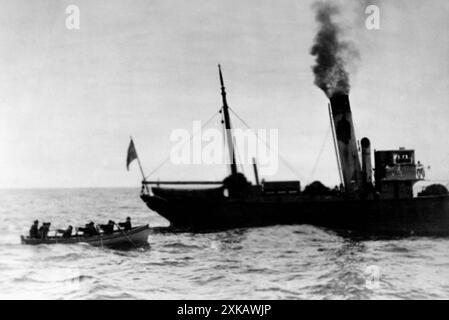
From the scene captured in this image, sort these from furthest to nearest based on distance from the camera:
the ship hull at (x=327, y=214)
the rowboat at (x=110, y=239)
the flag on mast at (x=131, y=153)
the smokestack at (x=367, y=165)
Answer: the smokestack at (x=367, y=165), the ship hull at (x=327, y=214), the flag on mast at (x=131, y=153), the rowboat at (x=110, y=239)

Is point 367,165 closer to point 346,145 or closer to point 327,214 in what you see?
point 346,145

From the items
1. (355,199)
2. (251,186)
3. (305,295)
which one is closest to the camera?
(305,295)

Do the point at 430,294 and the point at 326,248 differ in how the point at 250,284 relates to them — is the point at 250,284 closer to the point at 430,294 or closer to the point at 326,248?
the point at 430,294

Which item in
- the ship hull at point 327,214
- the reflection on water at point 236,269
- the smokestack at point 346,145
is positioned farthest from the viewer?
the smokestack at point 346,145

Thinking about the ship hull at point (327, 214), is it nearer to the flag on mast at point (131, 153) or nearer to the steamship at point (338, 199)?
the steamship at point (338, 199)

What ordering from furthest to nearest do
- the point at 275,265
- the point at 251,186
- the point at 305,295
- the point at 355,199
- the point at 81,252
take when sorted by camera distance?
the point at 251,186
the point at 355,199
the point at 81,252
the point at 275,265
the point at 305,295

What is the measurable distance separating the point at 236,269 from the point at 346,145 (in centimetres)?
1723

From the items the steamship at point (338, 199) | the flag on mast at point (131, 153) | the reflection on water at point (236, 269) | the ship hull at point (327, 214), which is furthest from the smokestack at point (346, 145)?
the flag on mast at point (131, 153)

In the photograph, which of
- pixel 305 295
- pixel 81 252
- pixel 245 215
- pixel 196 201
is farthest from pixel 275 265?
pixel 196 201

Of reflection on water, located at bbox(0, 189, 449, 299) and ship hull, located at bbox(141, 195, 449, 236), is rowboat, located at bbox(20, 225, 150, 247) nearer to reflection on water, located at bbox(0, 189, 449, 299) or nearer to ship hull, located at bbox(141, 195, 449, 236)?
reflection on water, located at bbox(0, 189, 449, 299)

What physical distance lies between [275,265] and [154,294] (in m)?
5.71

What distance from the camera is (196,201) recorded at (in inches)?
1196

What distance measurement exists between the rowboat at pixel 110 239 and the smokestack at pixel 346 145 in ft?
50.5

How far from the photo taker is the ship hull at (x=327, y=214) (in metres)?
27.0
